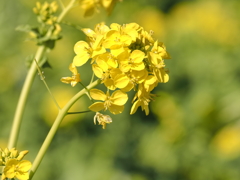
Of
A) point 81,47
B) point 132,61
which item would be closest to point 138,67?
point 132,61

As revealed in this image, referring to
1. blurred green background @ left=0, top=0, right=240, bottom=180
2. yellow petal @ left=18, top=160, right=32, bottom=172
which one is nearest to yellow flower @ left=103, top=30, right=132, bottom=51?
yellow petal @ left=18, top=160, right=32, bottom=172

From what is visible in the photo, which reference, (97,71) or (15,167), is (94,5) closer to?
(97,71)

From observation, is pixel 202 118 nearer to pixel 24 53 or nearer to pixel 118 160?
pixel 118 160

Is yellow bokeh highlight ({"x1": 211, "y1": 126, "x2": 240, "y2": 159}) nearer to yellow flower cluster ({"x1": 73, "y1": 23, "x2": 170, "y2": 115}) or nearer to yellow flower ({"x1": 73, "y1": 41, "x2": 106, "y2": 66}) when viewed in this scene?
yellow flower cluster ({"x1": 73, "y1": 23, "x2": 170, "y2": 115})

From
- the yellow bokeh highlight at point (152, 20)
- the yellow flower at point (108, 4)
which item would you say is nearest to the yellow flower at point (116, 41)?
the yellow flower at point (108, 4)

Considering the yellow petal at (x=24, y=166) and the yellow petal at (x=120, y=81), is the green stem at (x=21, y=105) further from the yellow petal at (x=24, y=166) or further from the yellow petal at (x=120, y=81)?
the yellow petal at (x=120, y=81)

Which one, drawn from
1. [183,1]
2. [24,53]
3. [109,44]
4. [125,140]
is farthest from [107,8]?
[183,1]

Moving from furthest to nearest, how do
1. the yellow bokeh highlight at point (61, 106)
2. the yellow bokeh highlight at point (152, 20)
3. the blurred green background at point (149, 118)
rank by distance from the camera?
1. the yellow bokeh highlight at point (152, 20)
2. the yellow bokeh highlight at point (61, 106)
3. the blurred green background at point (149, 118)
